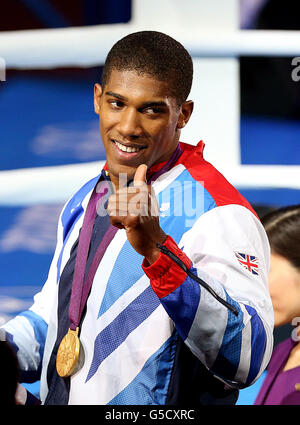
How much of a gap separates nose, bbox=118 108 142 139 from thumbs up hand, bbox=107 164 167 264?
250 mm

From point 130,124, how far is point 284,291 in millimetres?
854

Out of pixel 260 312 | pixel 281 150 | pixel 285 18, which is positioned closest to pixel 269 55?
pixel 285 18

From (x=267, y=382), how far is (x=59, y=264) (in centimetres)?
73

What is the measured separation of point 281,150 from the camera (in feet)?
7.85

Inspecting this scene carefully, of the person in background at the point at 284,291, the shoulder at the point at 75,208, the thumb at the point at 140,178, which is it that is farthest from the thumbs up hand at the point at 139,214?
the person in background at the point at 284,291

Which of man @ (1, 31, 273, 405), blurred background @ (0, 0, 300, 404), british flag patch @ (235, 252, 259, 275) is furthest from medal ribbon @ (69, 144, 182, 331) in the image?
blurred background @ (0, 0, 300, 404)

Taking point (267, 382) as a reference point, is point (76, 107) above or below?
above

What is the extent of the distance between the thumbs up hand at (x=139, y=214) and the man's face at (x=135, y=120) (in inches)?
10.4

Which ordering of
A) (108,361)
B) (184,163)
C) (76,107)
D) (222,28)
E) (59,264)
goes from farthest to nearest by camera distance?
(76,107) < (222,28) < (59,264) < (184,163) < (108,361)

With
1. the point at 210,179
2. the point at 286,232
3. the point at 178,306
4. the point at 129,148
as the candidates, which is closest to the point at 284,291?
the point at 286,232

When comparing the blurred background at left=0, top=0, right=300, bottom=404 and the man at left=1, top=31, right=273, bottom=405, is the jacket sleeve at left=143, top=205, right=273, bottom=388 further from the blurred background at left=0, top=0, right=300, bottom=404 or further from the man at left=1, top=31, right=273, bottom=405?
the blurred background at left=0, top=0, right=300, bottom=404

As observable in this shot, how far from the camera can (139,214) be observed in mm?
1257

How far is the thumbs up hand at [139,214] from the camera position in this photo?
125 cm
